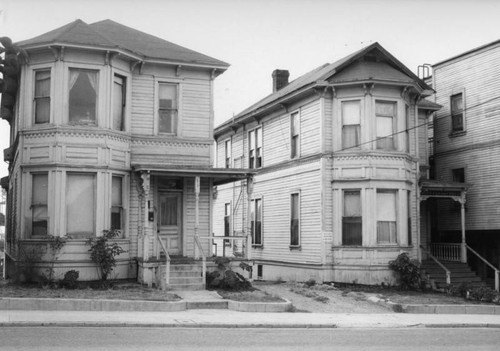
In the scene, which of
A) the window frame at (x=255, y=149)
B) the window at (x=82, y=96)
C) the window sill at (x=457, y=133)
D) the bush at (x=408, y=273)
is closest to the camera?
the window at (x=82, y=96)

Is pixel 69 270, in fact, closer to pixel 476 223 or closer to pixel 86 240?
pixel 86 240

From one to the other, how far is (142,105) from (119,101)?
913mm

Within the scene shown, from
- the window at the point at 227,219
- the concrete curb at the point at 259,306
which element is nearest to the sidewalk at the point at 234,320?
the concrete curb at the point at 259,306

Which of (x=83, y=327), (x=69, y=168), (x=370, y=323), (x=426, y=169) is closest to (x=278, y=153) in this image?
(x=426, y=169)

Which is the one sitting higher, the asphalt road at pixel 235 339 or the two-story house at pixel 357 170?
the two-story house at pixel 357 170

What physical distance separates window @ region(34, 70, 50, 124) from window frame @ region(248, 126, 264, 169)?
1254 cm

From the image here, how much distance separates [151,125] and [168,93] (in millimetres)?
1393

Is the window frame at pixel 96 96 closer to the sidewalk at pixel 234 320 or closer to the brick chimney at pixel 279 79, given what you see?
the sidewalk at pixel 234 320

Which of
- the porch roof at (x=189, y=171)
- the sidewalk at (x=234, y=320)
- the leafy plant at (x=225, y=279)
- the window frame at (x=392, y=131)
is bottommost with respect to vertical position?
the sidewalk at (x=234, y=320)

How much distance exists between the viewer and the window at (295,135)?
28.2 meters

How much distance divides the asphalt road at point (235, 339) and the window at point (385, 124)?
11045mm

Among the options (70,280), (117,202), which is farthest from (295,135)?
(70,280)

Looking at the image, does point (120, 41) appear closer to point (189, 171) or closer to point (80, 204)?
point (189, 171)

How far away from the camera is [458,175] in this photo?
98.6ft
